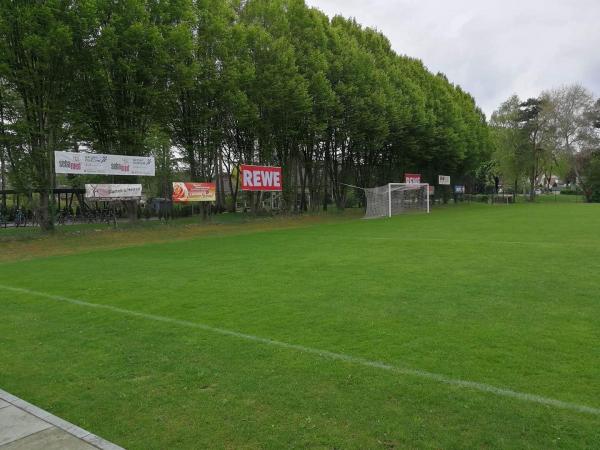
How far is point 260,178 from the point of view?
92.7 ft

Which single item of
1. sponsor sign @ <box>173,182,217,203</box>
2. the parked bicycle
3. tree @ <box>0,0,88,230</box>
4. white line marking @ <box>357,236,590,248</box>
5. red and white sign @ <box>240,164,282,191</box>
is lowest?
white line marking @ <box>357,236,590,248</box>

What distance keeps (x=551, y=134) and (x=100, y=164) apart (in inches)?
2318

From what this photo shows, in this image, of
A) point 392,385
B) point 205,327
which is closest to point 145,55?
point 205,327

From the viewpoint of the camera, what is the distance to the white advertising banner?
19.4 metres

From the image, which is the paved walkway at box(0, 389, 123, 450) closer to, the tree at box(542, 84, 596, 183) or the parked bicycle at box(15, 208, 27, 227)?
the parked bicycle at box(15, 208, 27, 227)

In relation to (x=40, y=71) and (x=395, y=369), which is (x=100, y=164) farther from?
(x=395, y=369)

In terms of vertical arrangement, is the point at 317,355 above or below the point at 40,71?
below

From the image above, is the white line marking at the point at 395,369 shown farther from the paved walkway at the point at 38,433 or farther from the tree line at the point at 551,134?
the tree line at the point at 551,134

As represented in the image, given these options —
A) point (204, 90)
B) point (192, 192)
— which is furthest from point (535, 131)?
point (192, 192)

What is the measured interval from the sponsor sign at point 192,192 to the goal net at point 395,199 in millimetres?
13372

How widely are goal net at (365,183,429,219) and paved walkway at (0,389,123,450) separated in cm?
3212

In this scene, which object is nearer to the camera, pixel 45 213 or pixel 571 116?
pixel 45 213

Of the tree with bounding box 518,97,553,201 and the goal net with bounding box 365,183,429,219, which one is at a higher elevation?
the tree with bounding box 518,97,553,201

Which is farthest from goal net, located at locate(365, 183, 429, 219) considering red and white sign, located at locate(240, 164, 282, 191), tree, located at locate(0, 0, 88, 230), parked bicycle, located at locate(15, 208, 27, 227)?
parked bicycle, located at locate(15, 208, 27, 227)
